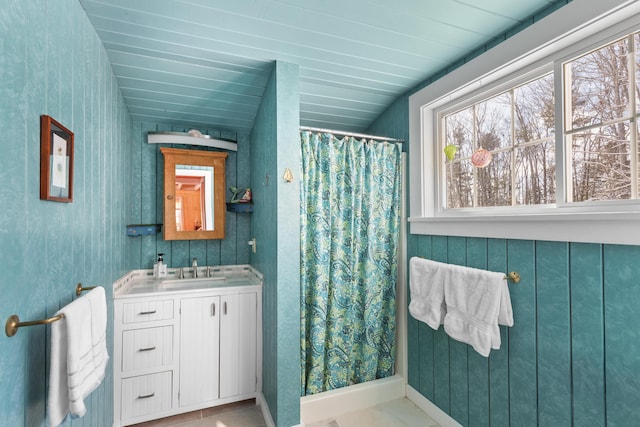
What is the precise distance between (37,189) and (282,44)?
131 cm

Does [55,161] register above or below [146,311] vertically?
above

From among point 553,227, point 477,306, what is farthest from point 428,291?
point 553,227

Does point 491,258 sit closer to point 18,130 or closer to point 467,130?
point 467,130

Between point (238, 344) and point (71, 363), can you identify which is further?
point (238, 344)

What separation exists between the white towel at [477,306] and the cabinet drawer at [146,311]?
1783 millimetres

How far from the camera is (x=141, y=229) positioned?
233cm

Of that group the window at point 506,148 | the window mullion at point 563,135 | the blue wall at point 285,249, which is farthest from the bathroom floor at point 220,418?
the window mullion at point 563,135

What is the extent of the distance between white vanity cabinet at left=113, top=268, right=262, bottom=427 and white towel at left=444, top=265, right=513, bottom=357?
51.9 inches

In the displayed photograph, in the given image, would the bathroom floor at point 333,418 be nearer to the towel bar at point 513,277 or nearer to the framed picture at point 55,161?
the towel bar at point 513,277

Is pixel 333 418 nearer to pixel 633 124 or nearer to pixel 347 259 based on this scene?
pixel 347 259

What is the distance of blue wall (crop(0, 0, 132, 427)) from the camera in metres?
0.80

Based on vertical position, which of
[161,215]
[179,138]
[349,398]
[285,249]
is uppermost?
[179,138]

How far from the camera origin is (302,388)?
2.06m

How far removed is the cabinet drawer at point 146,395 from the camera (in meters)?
1.94
